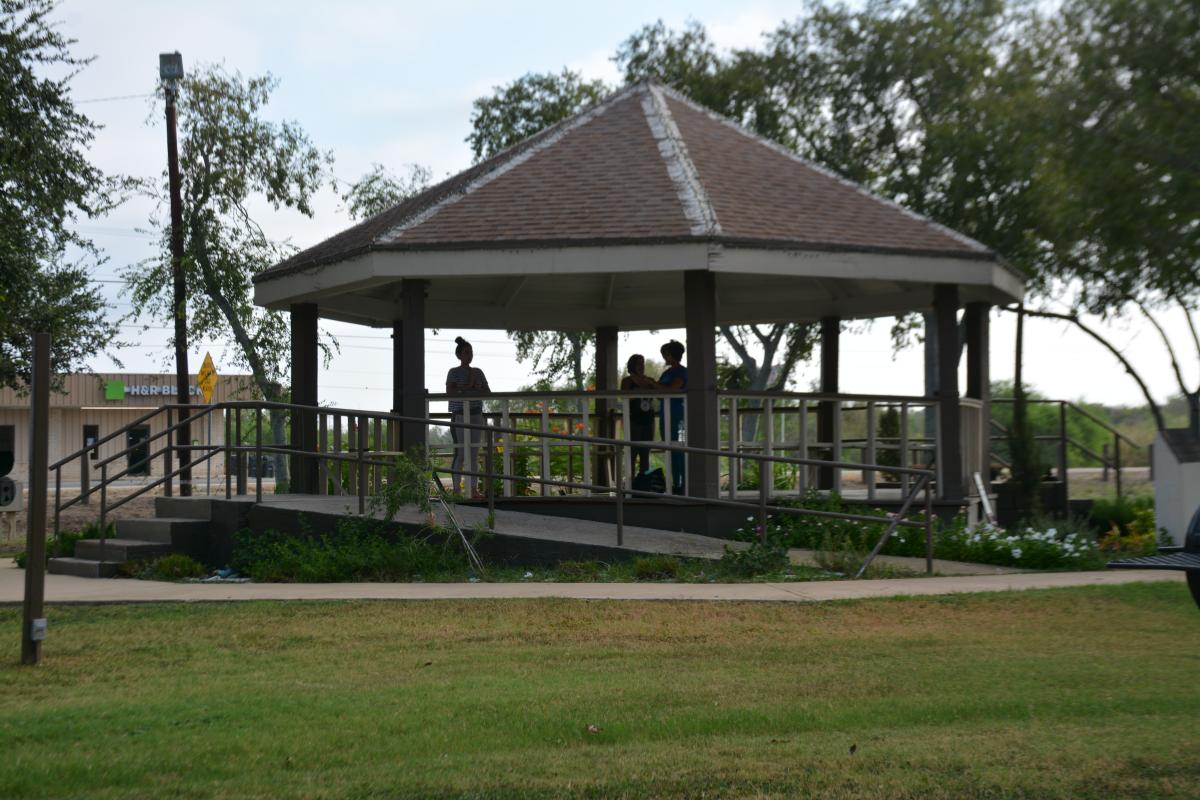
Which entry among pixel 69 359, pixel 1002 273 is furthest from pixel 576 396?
pixel 69 359

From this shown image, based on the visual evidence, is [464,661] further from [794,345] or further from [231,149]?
[794,345]

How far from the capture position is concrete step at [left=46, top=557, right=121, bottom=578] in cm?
1356

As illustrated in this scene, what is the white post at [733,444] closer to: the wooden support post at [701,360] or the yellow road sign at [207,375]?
the wooden support post at [701,360]

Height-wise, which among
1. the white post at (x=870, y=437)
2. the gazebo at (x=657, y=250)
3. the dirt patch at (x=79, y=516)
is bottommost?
the dirt patch at (x=79, y=516)

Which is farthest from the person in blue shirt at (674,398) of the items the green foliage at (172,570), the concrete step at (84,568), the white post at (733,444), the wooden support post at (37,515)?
the wooden support post at (37,515)

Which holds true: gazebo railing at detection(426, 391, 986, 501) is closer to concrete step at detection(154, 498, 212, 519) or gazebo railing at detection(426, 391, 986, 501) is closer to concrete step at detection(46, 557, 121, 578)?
concrete step at detection(154, 498, 212, 519)

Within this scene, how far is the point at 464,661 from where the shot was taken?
845cm

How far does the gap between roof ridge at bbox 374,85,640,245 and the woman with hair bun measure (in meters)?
1.71

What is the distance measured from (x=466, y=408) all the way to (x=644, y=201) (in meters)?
3.14

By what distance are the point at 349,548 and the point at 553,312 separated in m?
8.95

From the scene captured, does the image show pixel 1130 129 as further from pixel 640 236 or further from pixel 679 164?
pixel 640 236

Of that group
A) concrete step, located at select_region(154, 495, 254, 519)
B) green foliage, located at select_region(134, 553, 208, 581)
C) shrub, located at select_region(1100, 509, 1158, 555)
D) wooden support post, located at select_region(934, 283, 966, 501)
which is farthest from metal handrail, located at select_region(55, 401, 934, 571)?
shrub, located at select_region(1100, 509, 1158, 555)

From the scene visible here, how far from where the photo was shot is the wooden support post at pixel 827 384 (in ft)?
62.7

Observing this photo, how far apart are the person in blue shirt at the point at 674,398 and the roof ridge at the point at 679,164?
6.00 ft
